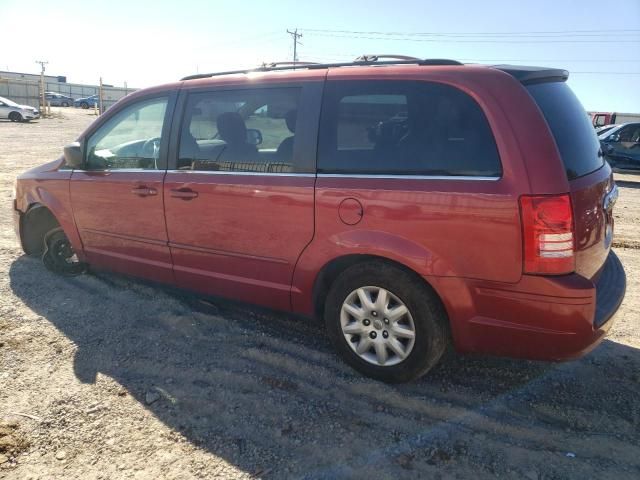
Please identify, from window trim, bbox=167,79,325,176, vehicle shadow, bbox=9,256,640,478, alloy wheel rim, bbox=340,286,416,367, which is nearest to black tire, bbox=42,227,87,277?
vehicle shadow, bbox=9,256,640,478

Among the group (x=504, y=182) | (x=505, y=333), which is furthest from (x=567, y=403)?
(x=504, y=182)

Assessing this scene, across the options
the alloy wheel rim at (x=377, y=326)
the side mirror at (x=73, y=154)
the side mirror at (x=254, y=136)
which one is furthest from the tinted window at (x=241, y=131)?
the side mirror at (x=73, y=154)

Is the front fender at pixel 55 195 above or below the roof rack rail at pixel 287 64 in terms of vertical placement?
below

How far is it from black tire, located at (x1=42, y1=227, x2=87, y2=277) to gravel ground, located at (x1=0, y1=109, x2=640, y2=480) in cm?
86

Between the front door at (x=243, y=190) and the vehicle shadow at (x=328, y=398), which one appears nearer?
the vehicle shadow at (x=328, y=398)

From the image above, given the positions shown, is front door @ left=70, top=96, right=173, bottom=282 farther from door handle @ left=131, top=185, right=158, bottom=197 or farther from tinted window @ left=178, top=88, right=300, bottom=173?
tinted window @ left=178, top=88, right=300, bottom=173

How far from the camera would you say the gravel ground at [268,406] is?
2451mm

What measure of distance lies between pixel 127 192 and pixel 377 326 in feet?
7.66

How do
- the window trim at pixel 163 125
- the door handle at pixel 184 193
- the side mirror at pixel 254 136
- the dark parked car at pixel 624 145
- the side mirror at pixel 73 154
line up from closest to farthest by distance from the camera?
the side mirror at pixel 254 136
the door handle at pixel 184 193
the window trim at pixel 163 125
the side mirror at pixel 73 154
the dark parked car at pixel 624 145

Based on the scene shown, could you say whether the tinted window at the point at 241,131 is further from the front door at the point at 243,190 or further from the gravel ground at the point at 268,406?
the gravel ground at the point at 268,406

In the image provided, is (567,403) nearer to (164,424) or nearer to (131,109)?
(164,424)

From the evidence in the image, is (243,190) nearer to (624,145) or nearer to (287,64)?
(287,64)

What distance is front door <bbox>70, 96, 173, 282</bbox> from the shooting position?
155 inches

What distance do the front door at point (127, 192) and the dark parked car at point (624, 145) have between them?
13.7 metres
